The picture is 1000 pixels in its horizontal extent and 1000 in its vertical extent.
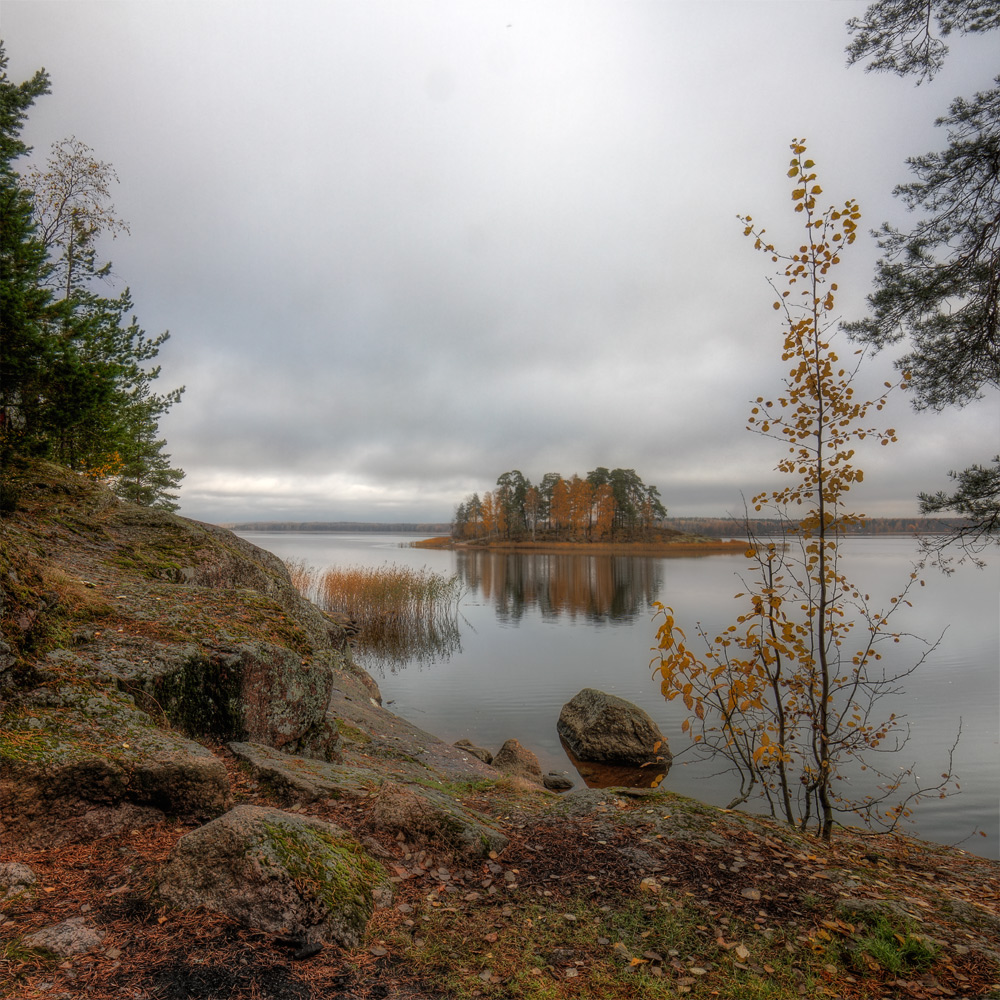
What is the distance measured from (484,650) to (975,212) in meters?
14.7

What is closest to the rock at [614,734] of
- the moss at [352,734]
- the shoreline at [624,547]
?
the moss at [352,734]

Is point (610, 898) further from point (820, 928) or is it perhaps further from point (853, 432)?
point (853, 432)

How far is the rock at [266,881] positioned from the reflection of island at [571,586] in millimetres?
14504

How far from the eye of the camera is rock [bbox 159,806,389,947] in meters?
2.59

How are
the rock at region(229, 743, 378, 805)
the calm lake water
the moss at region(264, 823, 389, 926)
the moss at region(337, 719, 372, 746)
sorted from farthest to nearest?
the calm lake water, the moss at region(337, 719, 372, 746), the rock at region(229, 743, 378, 805), the moss at region(264, 823, 389, 926)

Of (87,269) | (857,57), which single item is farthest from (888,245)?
(87,269)

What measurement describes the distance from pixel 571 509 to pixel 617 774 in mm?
63551

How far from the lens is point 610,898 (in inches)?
126

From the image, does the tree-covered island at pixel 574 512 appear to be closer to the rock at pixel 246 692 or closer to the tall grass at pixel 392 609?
the tall grass at pixel 392 609

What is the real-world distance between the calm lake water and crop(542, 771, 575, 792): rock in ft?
1.65

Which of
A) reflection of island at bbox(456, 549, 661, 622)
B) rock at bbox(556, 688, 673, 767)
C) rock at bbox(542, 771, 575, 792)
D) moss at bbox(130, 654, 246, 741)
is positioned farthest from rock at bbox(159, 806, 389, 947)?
reflection of island at bbox(456, 549, 661, 622)

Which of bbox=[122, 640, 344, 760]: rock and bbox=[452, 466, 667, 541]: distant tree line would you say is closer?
bbox=[122, 640, 344, 760]: rock

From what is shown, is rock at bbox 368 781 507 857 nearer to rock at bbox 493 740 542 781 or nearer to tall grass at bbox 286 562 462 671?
rock at bbox 493 740 542 781

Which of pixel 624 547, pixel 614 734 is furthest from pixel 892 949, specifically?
pixel 624 547
